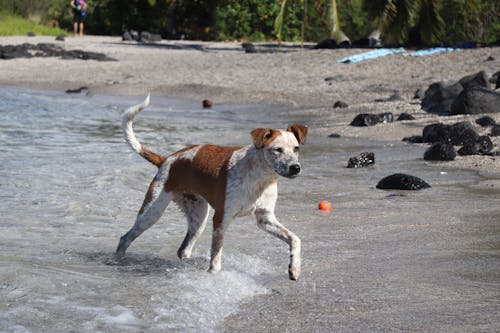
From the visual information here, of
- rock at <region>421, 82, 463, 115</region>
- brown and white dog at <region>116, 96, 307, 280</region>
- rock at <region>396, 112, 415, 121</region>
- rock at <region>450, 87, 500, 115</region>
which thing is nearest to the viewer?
brown and white dog at <region>116, 96, 307, 280</region>

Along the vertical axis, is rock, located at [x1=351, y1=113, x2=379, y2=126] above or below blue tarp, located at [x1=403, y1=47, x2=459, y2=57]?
below

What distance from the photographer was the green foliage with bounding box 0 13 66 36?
37.7 meters

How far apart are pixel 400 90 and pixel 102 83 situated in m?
8.27

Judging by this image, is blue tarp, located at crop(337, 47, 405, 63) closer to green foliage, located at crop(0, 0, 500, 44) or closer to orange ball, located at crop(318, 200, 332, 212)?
green foliage, located at crop(0, 0, 500, 44)

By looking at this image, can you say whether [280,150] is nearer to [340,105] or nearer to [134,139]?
[134,139]

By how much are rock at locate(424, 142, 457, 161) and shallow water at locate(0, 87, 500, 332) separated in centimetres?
30

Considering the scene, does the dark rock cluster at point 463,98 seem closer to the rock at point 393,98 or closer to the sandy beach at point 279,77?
the sandy beach at point 279,77

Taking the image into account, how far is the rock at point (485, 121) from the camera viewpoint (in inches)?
555

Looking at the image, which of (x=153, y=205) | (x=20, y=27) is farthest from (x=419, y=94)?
(x=20, y=27)

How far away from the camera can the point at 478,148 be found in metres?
12.0

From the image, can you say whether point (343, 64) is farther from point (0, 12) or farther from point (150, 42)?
point (0, 12)

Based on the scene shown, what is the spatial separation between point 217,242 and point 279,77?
17.0 metres

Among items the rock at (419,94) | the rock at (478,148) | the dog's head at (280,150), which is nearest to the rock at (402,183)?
the rock at (478,148)

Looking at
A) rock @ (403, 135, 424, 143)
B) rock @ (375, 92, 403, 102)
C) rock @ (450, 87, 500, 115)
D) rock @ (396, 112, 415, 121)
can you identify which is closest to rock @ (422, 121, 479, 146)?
rock @ (403, 135, 424, 143)
